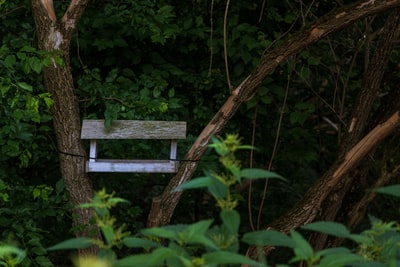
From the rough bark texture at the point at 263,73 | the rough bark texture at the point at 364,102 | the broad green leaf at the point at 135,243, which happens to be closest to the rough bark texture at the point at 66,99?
the rough bark texture at the point at 263,73

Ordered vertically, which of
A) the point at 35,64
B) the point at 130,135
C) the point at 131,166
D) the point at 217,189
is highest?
the point at 35,64

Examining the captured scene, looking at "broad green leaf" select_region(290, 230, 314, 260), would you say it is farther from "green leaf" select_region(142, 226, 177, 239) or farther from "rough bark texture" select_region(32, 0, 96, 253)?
"rough bark texture" select_region(32, 0, 96, 253)

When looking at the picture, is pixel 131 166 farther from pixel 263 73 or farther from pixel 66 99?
pixel 263 73

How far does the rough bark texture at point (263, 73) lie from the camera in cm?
462

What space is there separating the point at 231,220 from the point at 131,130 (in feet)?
9.37

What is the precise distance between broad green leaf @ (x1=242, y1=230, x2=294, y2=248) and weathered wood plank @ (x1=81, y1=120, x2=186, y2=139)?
2.72m

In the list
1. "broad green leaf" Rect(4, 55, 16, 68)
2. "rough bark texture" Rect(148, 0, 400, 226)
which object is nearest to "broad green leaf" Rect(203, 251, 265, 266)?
"broad green leaf" Rect(4, 55, 16, 68)

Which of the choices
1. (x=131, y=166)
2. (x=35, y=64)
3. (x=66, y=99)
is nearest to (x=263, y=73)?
(x=131, y=166)

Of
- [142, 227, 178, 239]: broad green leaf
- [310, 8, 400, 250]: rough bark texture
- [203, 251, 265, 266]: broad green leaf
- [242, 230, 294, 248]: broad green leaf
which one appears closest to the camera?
[203, 251, 265, 266]: broad green leaf

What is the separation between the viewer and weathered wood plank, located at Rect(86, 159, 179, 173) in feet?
15.7

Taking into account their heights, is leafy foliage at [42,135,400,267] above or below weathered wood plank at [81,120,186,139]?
above

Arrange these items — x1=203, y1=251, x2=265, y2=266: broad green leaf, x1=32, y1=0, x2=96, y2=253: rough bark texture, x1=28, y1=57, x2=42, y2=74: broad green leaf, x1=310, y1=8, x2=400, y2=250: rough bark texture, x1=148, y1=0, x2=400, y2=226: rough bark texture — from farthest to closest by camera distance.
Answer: x1=310, y1=8, x2=400, y2=250: rough bark texture, x1=32, y1=0, x2=96, y2=253: rough bark texture, x1=148, y1=0, x2=400, y2=226: rough bark texture, x1=28, y1=57, x2=42, y2=74: broad green leaf, x1=203, y1=251, x2=265, y2=266: broad green leaf

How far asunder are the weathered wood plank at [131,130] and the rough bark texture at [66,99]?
14cm

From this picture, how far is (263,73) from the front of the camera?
4805 millimetres
